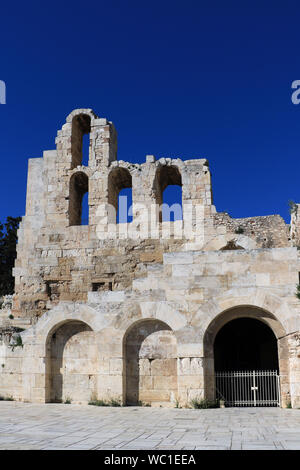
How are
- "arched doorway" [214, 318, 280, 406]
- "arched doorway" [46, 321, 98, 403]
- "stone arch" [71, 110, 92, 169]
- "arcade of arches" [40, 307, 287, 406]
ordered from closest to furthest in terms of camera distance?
"arcade of arches" [40, 307, 287, 406] → "arched doorway" [46, 321, 98, 403] → "arched doorway" [214, 318, 280, 406] → "stone arch" [71, 110, 92, 169]

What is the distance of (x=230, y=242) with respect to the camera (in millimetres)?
17156

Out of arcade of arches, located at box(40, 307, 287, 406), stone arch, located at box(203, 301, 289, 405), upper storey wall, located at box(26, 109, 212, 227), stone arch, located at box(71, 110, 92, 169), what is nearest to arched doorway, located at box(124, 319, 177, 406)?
arcade of arches, located at box(40, 307, 287, 406)

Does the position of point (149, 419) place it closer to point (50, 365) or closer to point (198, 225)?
point (50, 365)

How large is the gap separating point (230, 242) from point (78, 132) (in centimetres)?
844

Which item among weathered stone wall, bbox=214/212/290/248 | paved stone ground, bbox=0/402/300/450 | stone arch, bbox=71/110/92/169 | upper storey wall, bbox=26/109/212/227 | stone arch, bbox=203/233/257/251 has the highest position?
stone arch, bbox=71/110/92/169

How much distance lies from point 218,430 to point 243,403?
4992 millimetres

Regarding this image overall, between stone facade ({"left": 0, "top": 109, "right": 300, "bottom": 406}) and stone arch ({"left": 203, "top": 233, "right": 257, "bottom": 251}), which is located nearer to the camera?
stone facade ({"left": 0, "top": 109, "right": 300, "bottom": 406})

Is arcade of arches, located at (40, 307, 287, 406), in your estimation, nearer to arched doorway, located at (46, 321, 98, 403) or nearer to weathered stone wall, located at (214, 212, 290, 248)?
arched doorway, located at (46, 321, 98, 403)

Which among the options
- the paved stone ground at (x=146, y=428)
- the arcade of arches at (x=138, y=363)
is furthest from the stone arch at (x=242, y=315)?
the paved stone ground at (x=146, y=428)

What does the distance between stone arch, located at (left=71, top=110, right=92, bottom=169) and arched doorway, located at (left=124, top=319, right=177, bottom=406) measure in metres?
8.48

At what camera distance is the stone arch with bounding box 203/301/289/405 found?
13.0 meters

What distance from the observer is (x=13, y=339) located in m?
15.0

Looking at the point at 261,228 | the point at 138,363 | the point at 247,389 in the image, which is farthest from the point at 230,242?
the point at 138,363

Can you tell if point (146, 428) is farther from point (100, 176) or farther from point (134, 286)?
point (100, 176)
